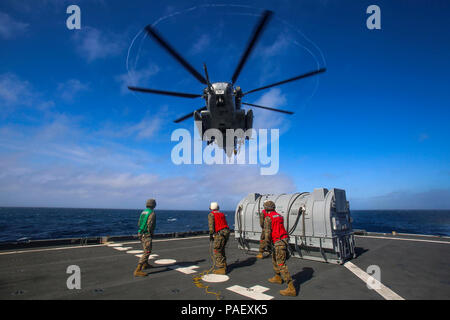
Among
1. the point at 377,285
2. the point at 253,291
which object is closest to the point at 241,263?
the point at 253,291

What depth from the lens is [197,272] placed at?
695 cm

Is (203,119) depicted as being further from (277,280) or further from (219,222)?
(277,280)

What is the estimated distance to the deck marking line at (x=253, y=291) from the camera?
16.3ft

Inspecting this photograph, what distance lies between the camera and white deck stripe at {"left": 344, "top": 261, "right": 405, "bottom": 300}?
5.05 m

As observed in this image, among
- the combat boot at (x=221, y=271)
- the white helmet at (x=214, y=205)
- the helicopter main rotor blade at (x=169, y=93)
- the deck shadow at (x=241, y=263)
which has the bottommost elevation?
the deck shadow at (x=241, y=263)

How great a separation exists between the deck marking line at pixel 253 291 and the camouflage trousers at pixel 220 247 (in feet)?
4.54

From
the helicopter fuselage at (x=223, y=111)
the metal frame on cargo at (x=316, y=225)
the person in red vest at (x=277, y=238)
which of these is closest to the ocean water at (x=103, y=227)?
the helicopter fuselage at (x=223, y=111)

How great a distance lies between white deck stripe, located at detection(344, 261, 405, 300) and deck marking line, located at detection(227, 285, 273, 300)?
2853 mm

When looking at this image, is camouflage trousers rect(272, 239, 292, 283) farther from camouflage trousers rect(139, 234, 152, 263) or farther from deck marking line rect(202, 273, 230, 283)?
camouflage trousers rect(139, 234, 152, 263)

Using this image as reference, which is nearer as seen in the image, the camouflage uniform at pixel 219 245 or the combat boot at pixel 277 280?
the combat boot at pixel 277 280

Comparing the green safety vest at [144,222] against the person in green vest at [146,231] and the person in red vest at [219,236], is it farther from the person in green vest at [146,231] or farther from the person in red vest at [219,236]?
the person in red vest at [219,236]

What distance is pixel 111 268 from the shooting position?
7344 millimetres

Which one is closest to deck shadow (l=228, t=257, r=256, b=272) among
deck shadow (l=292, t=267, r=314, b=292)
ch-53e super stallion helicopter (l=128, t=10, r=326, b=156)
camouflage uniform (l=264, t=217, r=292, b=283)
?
deck shadow (l=292, t=267, r=314, b=292)
